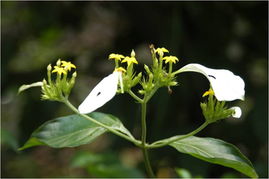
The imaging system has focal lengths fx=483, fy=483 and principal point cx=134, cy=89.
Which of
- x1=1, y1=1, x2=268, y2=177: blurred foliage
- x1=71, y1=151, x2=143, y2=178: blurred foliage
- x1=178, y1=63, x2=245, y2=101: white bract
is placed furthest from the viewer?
x1=1, y1=1, x2=268, y2=177: blurred foliage

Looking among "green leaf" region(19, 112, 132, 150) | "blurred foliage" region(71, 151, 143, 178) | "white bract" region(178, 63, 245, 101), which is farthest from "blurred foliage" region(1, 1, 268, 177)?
"white bract" region(178, 63, 245, 101)

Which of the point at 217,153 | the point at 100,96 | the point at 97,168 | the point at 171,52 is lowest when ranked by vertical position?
the point at 97,168

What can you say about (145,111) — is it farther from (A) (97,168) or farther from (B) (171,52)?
(B) (171,52)

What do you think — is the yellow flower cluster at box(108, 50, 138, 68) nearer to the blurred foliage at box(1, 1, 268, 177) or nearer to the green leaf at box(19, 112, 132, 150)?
the green leaf at box(19, 112, 132, 150)

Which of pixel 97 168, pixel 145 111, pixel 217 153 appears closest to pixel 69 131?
pixel 145 111

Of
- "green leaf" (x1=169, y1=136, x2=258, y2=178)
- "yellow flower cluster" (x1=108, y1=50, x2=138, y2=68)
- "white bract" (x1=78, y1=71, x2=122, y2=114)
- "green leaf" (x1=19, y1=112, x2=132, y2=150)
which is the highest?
"yellow flower cluster" (x1=108, y1=50, x2=138, y2=68)

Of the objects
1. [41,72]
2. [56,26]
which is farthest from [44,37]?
[41,72]
